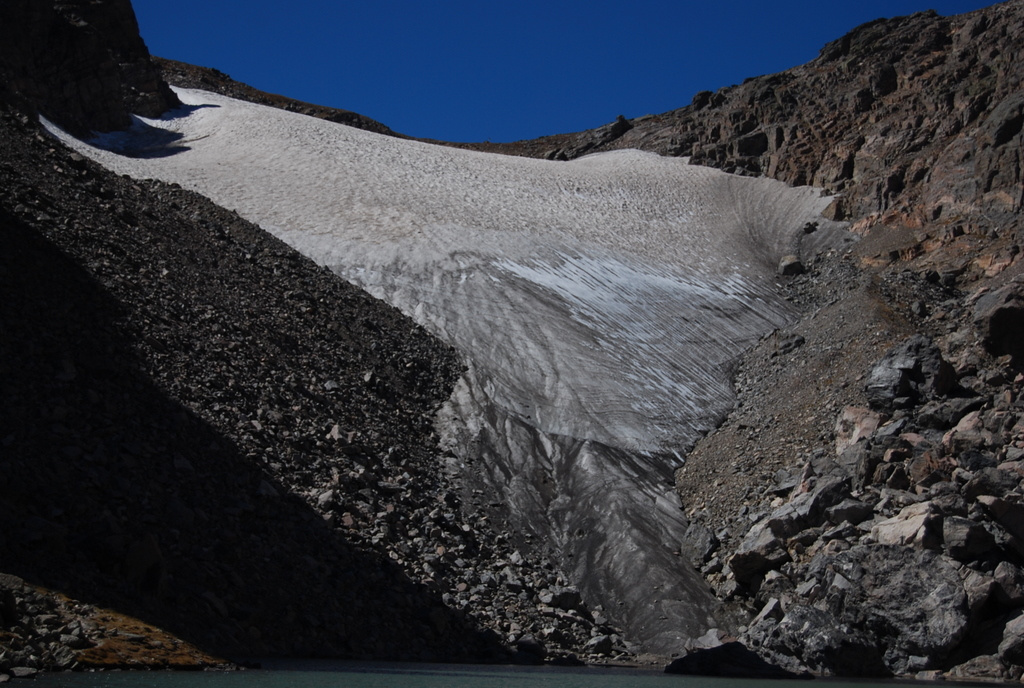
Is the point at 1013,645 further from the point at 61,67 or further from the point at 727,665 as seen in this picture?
the point at 61,67

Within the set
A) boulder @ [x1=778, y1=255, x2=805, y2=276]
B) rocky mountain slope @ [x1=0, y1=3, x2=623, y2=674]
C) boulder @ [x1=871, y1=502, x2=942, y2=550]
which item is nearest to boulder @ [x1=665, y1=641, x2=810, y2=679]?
rocky mountain slope @ [x1=0, y1=3, x2=623, y2=674]

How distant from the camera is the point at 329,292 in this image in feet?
75.6

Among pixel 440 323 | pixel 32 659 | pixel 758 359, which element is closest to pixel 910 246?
pixel 758 359

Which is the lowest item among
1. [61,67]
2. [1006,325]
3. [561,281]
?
[1006,325]

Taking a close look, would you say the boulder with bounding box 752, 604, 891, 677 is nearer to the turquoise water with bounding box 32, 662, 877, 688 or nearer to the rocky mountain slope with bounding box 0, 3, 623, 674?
the turquoise water with bounding box 32, 662, 877, 688

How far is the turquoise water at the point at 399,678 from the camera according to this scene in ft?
31.5

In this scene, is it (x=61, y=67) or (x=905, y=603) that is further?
(x=61, y=67)

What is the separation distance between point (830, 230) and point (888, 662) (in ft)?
76.1

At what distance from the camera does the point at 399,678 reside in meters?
11.7

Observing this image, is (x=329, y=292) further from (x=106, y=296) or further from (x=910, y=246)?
(x=910, y=246)

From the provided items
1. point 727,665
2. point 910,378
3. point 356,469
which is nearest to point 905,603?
point 727,665

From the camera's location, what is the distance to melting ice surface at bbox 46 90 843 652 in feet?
61.6

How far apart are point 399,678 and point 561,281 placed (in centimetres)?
1769

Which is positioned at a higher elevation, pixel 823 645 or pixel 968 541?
pixel 968 541
